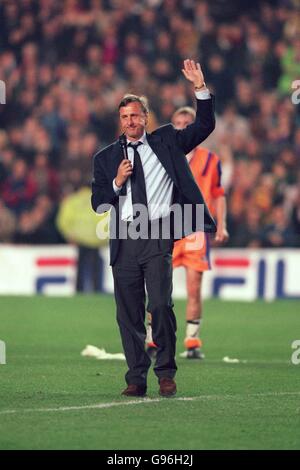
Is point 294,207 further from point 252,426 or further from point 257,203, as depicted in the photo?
point 252,426

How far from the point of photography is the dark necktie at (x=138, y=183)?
9414 millimetres

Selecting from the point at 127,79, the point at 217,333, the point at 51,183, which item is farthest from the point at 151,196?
the point at 127,79

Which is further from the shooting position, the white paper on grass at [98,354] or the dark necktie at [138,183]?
the white paper on grass at [98,354]

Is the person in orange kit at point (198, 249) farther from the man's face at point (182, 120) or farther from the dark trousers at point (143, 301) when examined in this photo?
the dark trousers at point (143, 301)

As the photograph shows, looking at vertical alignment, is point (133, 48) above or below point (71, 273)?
above

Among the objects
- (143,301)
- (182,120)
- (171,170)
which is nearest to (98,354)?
(182,120)

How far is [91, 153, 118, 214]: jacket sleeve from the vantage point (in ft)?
30.9

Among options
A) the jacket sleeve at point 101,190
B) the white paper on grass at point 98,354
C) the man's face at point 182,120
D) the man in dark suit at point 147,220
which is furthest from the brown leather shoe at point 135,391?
the man's face at point 182,120

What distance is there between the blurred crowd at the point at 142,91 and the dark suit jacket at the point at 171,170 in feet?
35.4

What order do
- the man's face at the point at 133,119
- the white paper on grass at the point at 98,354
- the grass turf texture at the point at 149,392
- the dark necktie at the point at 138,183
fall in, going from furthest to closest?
the white paper on grass at the point at 98,354 → the dark necktie at the point at 138,183 → the man's face at the point at 133,119 → the grass turf texture at the point at 149,392

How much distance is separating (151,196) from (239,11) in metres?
15.6

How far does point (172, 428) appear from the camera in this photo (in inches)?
307

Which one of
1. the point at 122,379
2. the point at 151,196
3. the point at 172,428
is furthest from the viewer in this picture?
the point at 122,379

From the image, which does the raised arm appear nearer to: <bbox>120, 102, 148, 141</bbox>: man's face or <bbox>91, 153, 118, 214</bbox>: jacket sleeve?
<bbox>120, 102, 148, 141</bbox>: man's face
